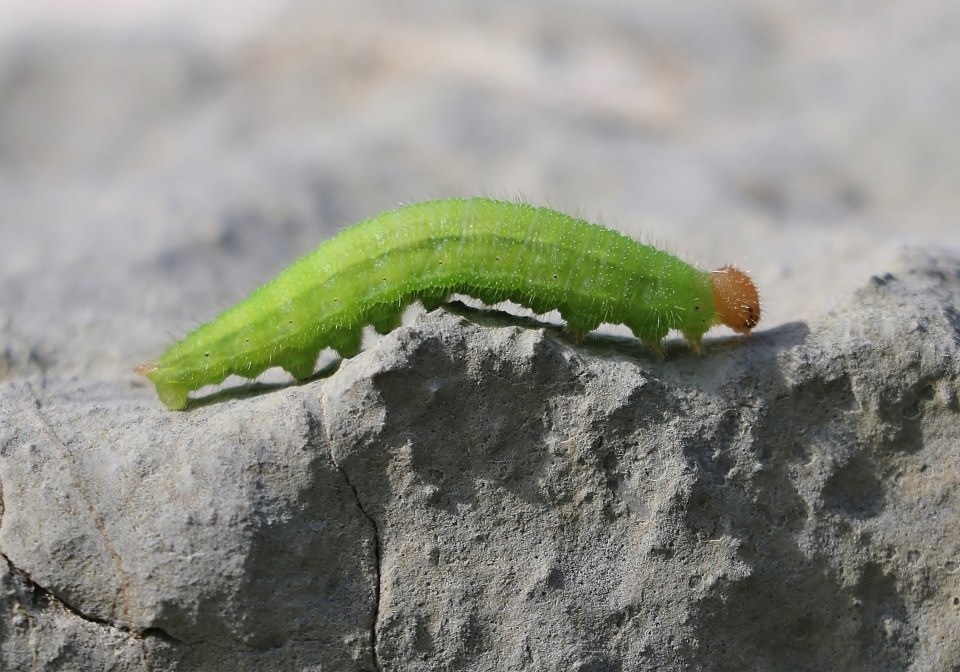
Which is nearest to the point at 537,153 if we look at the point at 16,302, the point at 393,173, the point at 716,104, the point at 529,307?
the point at 393,173

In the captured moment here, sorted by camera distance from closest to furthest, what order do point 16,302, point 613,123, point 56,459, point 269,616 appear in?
point 269,616 < point 56,459 < point 16,302 < point 613,123

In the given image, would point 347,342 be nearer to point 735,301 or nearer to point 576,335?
point 576,335

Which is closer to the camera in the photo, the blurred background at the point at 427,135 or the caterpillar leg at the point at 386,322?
the caterpillar leg at the point at 386,322

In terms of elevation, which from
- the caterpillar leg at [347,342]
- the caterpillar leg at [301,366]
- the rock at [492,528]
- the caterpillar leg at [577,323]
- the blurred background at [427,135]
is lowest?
the rock at [492,528]

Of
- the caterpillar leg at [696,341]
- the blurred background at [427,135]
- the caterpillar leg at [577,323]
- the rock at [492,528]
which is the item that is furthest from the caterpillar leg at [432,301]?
the blurred background at [427,135]

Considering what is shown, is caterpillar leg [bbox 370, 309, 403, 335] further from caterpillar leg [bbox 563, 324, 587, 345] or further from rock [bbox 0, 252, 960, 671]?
caterpillar leg [bbox 563, 324, 587, 345]

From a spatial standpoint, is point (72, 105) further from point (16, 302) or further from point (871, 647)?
point (871, 647)

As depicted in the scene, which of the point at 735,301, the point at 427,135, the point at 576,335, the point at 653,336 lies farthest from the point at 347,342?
the point at 427,135

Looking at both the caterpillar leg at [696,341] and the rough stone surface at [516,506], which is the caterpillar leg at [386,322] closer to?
the rough stone surface at [516,506]

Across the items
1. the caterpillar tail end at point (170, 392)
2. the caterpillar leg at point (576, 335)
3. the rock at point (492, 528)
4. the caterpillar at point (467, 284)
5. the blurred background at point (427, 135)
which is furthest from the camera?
the blurred background at point (427, 135)
